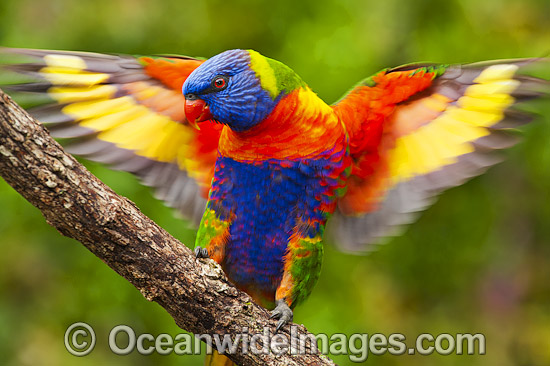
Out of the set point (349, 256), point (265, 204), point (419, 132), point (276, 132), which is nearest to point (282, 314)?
point (265, 204)

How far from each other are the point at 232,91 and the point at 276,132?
0.23 metres

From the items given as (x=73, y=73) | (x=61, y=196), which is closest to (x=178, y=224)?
(x=73, y=73)

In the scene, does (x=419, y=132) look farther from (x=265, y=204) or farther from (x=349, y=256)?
(x=349, y=256)

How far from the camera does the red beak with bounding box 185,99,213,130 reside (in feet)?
6.68

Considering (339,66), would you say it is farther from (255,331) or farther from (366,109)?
(255,331)

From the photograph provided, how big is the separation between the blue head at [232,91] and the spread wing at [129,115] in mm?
196

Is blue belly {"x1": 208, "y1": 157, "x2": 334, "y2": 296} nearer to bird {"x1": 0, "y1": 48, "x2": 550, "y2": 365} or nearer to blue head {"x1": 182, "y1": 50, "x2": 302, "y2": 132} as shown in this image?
bird {"x1": 0, "y1": 48, "x2": 550, "y2": 365}

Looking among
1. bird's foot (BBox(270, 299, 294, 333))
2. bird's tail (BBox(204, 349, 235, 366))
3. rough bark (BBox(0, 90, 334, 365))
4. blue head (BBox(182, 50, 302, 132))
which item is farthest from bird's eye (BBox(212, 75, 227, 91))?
bird's tail (BBox(204, 349, 235, 366))

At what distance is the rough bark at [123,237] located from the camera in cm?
143

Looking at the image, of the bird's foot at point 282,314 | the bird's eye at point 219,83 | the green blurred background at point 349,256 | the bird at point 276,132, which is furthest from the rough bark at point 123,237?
the green blurred background at point 349,256

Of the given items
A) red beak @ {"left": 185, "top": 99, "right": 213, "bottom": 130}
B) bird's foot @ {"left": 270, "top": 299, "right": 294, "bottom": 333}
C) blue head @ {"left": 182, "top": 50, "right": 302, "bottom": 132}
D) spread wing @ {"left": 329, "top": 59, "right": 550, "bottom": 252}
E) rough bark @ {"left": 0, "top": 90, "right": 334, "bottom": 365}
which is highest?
spread wing @ {"left": 329, "top": 59, "right": 550, "bottom": 252}

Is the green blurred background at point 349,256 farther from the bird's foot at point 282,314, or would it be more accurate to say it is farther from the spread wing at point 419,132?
the bird's foot at point 282,314

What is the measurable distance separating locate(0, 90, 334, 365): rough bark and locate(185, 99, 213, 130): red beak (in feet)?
1.67

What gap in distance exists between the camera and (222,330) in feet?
6.06
